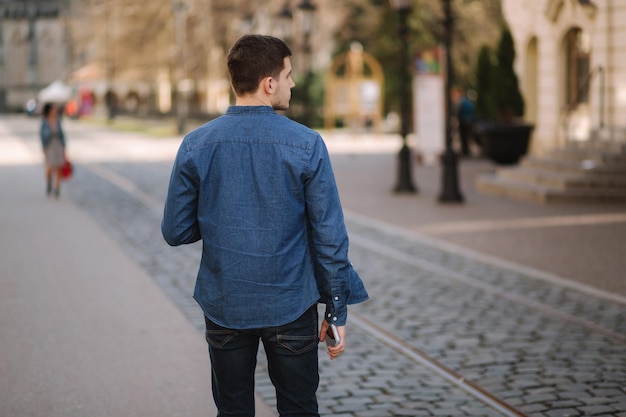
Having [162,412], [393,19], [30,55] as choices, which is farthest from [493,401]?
[30,55]

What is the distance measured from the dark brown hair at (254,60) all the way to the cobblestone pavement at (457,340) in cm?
239

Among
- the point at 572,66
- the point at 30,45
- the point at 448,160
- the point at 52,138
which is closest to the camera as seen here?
the point at 448,160

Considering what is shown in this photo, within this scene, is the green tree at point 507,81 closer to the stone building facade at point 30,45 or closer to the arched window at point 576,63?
the arched window at point 576,63

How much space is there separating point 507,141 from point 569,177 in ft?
19.3

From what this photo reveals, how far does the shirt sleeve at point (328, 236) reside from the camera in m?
3.50

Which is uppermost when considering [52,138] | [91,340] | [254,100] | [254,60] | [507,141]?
[254,60]

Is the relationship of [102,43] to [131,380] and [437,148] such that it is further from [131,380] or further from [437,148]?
[131,380]

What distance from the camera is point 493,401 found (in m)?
5.66

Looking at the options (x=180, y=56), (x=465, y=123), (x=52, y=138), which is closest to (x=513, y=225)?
(x=52, y=138)

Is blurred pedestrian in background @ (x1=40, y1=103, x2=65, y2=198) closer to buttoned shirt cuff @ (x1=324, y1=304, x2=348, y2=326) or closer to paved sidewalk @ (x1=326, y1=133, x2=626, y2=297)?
paved sidewalk @ (x1=326, y1=133, x2=626, y2=297)

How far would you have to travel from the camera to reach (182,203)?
143 inches

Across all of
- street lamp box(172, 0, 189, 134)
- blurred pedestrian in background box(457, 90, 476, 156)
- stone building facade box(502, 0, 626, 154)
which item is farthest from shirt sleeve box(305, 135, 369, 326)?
street lamp box(172, 0, 189, 134)

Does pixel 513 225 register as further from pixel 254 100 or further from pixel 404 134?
pixel 254 100

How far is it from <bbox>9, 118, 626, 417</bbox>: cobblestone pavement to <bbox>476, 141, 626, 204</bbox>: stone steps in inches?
210
